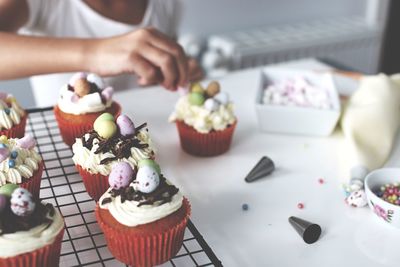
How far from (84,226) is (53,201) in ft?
0.33

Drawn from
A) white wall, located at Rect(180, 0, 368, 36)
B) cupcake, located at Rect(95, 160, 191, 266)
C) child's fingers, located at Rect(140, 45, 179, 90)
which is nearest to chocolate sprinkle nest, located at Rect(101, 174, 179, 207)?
cupcake, located at Rect(95, 160, 191, 266)

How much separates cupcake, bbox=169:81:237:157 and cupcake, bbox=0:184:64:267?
1.46ft

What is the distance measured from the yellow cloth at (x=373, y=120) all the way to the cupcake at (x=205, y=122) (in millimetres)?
289

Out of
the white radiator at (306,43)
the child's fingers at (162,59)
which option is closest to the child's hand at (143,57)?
the child's fingers at (162,59)

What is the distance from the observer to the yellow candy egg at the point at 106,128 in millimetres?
1014

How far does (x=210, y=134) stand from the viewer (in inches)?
47.1

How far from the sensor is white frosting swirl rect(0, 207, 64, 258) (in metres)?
0.79

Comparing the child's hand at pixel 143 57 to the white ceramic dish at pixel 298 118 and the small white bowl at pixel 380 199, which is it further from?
the small white bowl at pixel 380 199

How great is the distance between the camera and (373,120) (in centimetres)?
128

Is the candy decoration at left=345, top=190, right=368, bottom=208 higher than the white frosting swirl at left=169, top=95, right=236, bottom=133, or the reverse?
the white frosting swirl at left=169, top=95, right=236, bottom=133

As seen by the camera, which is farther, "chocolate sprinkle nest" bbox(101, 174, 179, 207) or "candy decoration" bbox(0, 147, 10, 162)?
"candy decoration" bbox(0, 147, 10, 162)

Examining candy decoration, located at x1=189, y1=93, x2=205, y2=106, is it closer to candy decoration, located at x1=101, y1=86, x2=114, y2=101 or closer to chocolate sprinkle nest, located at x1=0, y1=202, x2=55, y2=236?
candy decoration, located at x1=101, y1=86, x2=114, y2=101

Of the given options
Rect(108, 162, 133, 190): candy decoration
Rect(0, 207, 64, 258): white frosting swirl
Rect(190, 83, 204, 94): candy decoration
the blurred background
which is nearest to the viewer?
Rect(0, 207, 64, 258): white frosting swirl

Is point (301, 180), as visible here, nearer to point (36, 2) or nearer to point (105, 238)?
point (105, 238)
